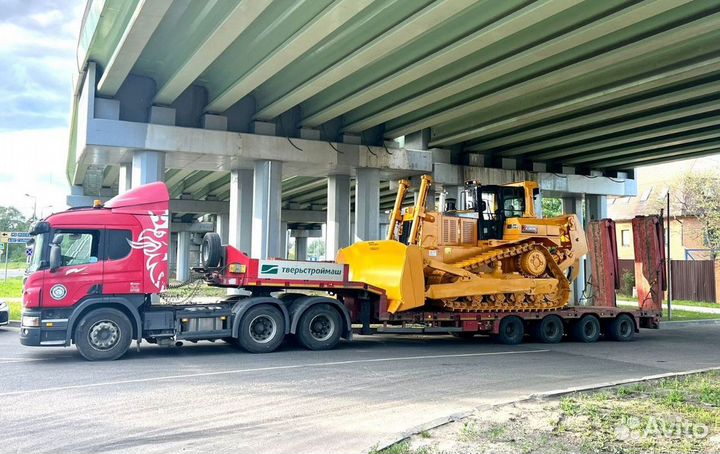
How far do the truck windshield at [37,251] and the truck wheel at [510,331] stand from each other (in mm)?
9950

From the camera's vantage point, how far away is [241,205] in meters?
23.6

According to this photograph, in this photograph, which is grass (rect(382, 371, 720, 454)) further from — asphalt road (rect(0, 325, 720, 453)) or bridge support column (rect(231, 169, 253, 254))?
bridge support column (rect(231, 169, 253, 254))

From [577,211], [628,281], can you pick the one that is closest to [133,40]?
[577,211]

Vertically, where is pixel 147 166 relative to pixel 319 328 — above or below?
above

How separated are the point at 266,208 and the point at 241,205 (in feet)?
8.94

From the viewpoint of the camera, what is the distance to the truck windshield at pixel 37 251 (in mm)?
10961

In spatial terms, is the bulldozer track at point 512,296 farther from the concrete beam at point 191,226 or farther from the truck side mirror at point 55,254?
the concrete beam at point 191,226

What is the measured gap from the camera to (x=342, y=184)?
24156 millimetres

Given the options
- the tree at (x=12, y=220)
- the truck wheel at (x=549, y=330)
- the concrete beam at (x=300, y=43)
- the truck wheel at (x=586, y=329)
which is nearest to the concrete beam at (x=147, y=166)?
the concrete beam at (x=300, y=43)

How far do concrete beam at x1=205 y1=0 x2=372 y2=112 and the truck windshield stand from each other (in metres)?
6.39

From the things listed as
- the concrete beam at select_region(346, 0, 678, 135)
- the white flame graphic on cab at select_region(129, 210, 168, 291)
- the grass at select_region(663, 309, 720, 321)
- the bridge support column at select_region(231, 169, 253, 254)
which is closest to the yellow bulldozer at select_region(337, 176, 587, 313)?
the concrete beam at select_region(346, 0, 678, 135)

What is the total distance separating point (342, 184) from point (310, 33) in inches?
453

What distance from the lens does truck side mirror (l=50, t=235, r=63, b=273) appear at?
10.8 meters

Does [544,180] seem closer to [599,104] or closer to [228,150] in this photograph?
[599,104]
